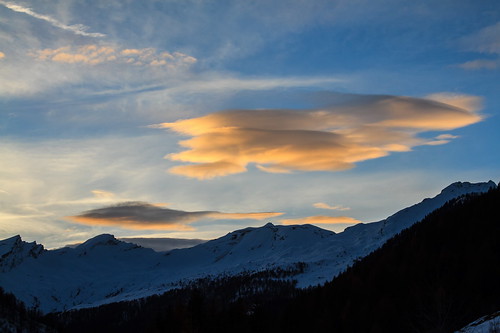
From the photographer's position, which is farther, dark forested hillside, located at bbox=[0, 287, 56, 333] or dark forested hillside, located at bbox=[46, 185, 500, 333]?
dark forested hillside, located at bbox=[0, 287, 56, 333]

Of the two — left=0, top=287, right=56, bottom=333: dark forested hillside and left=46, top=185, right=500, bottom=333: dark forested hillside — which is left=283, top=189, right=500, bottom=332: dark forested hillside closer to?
left=46, top=185, right=500, bottom=333: dark forested hillside

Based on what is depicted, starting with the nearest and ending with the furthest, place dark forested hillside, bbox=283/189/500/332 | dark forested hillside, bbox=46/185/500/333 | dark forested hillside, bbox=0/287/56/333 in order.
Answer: dark forested hillside, bbox=46/185/500/333, dark forested hillside, bbox=283/189/500/332, dark forested hillside, bbox=0/287/56/333

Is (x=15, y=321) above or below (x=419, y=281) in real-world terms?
below

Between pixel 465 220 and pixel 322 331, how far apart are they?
199 feet

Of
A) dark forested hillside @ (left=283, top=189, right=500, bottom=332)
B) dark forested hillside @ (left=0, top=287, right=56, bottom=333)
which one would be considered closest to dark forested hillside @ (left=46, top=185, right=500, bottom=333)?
dark forested hillside @ (left=283, top=189, right=500, bottom=332)

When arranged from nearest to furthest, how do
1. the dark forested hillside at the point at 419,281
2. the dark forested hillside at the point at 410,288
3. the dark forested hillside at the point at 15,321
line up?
1. the dark forested hillside at the point at 410,288
2. the dark forested hillside at the point at 419,281
3. the dark forested hillside at the point at 15,321

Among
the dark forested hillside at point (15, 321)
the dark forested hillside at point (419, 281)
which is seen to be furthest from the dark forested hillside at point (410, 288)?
the dark forested hillside at point (15, 321)

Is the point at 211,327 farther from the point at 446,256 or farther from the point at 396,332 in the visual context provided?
the point at 446,256

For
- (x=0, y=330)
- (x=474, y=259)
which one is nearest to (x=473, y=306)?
(x=474, y=259)

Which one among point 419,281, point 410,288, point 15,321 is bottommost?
point 15,321

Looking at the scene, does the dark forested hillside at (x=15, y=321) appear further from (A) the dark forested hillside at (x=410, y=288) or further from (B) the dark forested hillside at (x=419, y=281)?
(B) the dark forested hillside at (x=419, y=281)

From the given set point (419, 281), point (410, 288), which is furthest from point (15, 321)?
point (419, 281)

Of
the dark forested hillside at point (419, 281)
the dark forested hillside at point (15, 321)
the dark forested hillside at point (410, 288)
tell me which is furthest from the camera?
the dark forested hillside at point (15, 321)

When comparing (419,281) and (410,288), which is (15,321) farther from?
(419,281)
